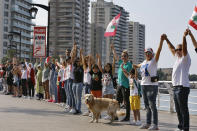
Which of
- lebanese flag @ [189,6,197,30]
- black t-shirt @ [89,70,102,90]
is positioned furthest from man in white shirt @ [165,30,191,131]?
black t-shirt @ [89,70,102,90]

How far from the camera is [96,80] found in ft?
36.1

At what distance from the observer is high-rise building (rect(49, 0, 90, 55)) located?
16500 centimetres

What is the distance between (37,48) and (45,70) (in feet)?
4.35

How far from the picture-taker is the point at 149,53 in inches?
343

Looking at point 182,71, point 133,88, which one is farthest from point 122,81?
point 182,71

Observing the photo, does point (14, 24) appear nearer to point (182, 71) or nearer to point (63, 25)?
point (63, 25)

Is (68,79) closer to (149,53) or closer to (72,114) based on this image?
(72,114)

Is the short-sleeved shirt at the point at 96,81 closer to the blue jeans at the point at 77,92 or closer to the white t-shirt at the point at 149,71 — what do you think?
the blue jeans at the point at 77,92

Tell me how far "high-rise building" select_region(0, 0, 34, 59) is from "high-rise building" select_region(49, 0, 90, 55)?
72.5 feet

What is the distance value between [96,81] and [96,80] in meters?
0.03

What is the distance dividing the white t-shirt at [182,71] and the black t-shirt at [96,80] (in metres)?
3.54

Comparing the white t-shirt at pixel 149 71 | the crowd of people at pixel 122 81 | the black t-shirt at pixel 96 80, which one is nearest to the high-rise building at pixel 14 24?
the crowd of people at pixel 122 81

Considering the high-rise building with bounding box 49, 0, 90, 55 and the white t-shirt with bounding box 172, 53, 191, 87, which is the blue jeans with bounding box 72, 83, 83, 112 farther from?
the high-rise building with bounding box 49, 0, 90, 55

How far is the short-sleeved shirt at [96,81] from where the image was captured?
433 inches
